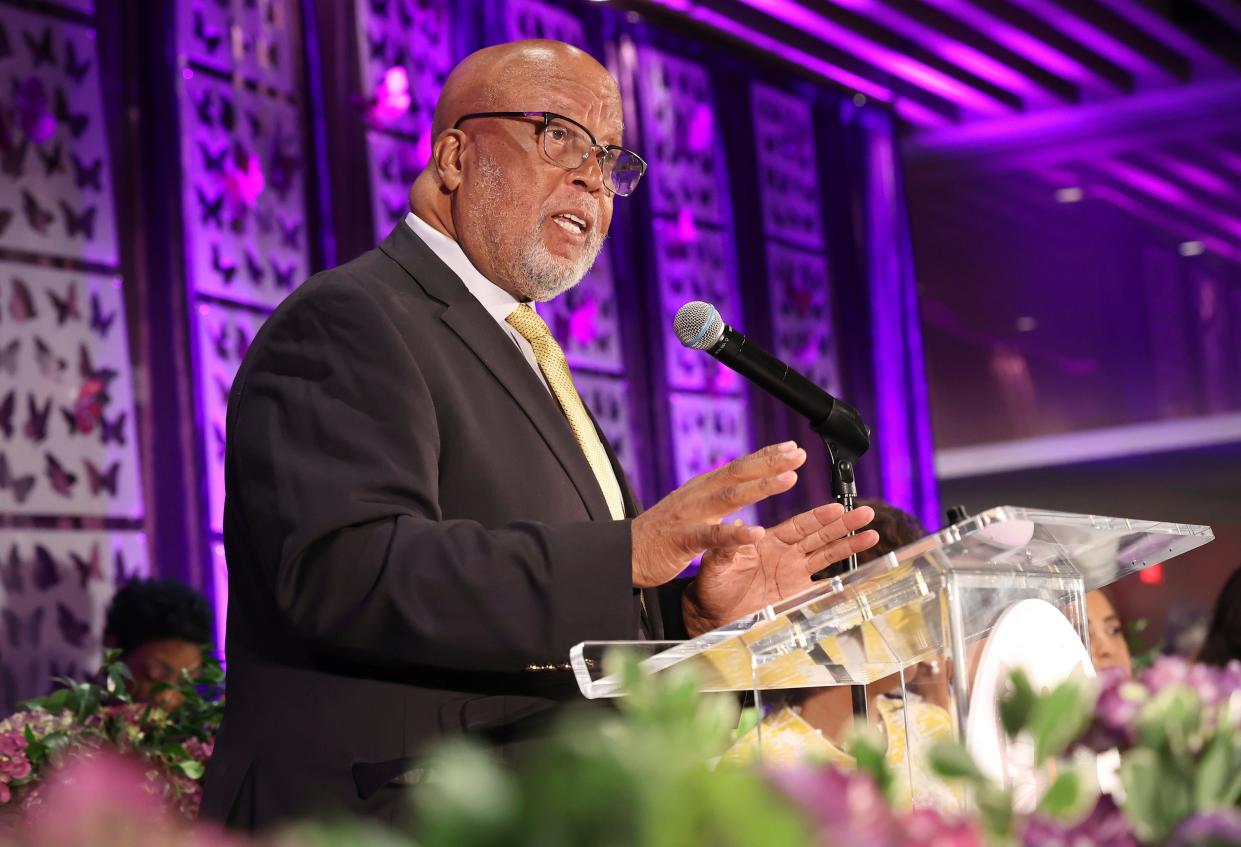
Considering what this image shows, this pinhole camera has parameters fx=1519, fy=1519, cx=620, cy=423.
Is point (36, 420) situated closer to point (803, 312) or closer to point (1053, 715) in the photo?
point (1053, 715)

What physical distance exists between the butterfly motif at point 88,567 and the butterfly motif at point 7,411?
1.19ft

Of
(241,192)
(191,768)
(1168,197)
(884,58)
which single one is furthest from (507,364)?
(1168,197)

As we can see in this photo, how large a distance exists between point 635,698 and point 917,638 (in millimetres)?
791

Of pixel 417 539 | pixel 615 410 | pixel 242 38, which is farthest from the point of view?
pixel 615 410

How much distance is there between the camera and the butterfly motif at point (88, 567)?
13.4 feet

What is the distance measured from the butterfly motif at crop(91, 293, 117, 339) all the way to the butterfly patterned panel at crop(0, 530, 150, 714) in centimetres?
55

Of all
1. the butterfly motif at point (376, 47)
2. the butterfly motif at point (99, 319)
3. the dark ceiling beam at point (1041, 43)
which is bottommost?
the butterfly motif at point (99, 319)

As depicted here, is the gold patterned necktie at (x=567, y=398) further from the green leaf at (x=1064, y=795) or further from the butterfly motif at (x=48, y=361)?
the butterfly motif at (x=48, y=361)

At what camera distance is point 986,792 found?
28.4 inches

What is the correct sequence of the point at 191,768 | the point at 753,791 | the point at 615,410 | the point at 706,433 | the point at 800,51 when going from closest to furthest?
the point at 753,791, the point at 191,768, the point at 615,410, the point at 706,433, the point at 800,51

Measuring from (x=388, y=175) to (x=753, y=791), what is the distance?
472 centimetres

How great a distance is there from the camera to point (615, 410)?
19.7ft

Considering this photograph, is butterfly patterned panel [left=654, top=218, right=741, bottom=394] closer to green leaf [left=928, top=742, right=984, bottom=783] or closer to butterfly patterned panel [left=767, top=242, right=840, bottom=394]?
butterfly patterned panel [left=767, top=242, right=840, bottom=394]

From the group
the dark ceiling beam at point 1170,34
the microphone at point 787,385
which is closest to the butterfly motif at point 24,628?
the microphone at point 787,385
